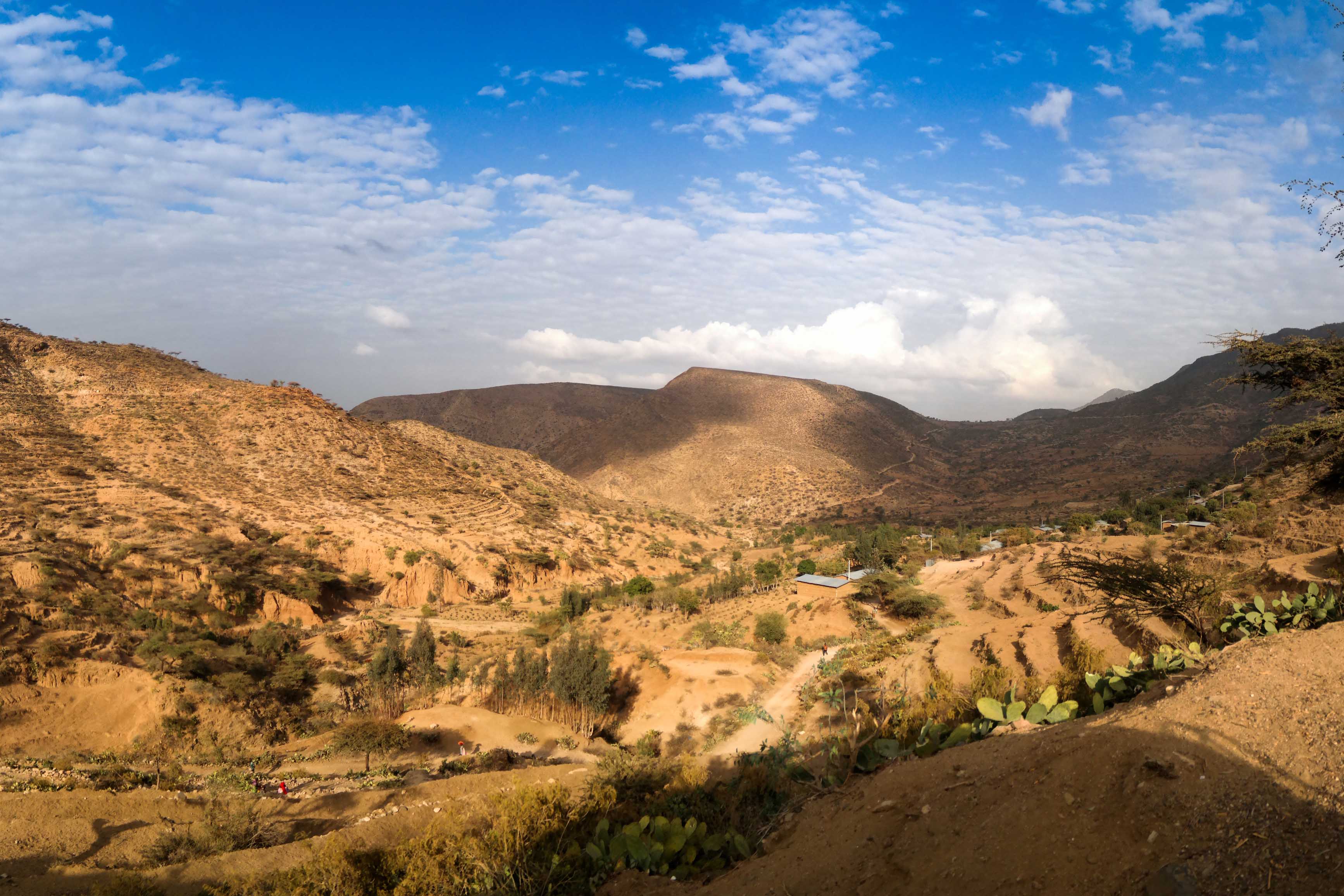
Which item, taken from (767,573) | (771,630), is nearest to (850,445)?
(767,573)

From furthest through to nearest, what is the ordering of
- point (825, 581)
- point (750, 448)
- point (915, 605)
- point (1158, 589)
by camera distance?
point (750, 448)
point (825, 581)
point (915, 605)
point (1158, 589)

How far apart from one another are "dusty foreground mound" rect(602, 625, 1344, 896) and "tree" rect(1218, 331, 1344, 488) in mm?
7401

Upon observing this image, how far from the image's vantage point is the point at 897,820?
19.0ft

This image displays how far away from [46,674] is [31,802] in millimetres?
10703

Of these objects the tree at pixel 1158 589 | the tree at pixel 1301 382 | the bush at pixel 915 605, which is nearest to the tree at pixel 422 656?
the bush at pixel 915 605

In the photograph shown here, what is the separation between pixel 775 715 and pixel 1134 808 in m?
14.0

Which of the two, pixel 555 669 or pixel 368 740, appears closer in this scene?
pixel 368 740

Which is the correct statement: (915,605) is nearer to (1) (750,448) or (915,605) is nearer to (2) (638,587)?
(2) (638,587)

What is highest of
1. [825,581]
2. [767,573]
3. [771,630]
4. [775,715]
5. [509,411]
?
[509,411]

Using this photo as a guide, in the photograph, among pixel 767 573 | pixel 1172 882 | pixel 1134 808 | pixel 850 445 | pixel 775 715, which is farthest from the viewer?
pixel 850 445

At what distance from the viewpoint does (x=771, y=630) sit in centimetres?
2455

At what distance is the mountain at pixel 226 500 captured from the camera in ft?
82.0

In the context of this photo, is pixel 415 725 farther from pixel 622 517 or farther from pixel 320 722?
pixel 622 517

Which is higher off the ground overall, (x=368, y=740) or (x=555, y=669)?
(x=555, y=669)
